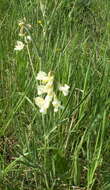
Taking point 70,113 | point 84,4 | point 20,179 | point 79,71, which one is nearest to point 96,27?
point 84,4

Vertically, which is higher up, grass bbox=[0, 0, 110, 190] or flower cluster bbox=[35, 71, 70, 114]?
flower cluster bbox=[35, 71, 70, 114]

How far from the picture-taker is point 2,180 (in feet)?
4.49

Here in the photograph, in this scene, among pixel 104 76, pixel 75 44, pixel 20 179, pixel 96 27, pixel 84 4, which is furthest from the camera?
pixel 84 4

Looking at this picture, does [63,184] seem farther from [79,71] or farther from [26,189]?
[79,71]

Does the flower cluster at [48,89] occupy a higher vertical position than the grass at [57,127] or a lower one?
higher

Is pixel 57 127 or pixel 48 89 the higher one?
pixel 48 89

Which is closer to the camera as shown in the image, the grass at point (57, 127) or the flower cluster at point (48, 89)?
the flower cluster at point (48, 89)

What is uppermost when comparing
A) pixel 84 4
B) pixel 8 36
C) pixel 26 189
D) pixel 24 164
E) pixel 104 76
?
pixel 84 4

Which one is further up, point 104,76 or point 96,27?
point 96,27

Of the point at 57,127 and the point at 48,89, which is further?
the point at 57,127

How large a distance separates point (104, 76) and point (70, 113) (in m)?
0.25

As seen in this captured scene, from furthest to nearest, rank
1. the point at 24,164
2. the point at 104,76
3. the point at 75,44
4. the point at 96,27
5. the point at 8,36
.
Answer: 1. the point at 96,27
2. the point at 8,36
3. the point at 75,44
4. the point at 104,76
5. the point at 24,164

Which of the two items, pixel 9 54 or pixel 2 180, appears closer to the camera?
pixel 2 180

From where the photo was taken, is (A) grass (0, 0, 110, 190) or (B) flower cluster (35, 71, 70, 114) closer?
(B) flower cluster (35, 71, 70, 114)
